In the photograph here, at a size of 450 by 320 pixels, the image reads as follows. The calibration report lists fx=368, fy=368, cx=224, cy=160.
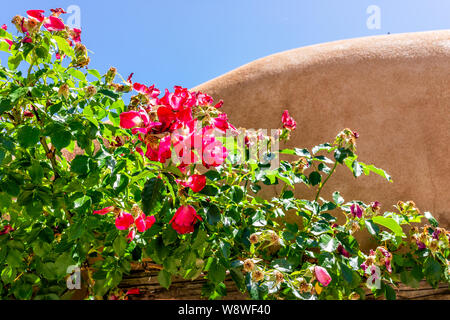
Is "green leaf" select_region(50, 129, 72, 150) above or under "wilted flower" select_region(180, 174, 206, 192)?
above

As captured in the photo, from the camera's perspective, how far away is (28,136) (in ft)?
3.38

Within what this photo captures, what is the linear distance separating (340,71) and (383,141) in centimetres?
56

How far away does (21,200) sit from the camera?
114cm

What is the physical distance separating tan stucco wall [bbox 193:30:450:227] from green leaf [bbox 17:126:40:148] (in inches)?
61.9

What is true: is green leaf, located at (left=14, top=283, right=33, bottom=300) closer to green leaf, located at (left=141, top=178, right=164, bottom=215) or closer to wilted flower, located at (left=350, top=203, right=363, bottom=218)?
green leaf, located at (left=141, top=178, right=164, bottom=215)

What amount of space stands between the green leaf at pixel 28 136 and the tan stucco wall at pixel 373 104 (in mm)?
1571

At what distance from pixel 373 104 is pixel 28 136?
2.01 meters

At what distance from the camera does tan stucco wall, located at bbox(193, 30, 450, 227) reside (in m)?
2.20

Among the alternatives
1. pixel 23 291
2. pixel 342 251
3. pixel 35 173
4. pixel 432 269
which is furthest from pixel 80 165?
pixel 432 269

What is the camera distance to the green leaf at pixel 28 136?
40.3 inches

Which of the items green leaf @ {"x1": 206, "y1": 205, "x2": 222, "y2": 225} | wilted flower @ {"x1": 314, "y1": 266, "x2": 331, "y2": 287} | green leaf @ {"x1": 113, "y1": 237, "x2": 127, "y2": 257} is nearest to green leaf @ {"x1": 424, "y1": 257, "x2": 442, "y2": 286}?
wilted flower @ {"x1": 314, "y1": 266, "x2": 331, "y2": 287}

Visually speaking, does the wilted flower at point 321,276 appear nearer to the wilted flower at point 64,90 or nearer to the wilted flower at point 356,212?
the wilted flower at point 356,212

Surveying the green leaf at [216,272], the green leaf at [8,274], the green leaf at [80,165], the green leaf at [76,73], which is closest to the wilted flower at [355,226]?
the green leaf at [216,272]

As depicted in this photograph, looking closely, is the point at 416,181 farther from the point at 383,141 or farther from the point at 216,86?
the point at 216,86
